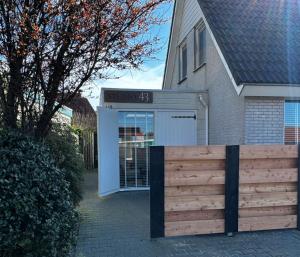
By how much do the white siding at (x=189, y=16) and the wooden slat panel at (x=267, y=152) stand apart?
19.2ft

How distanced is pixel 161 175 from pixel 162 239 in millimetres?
1045

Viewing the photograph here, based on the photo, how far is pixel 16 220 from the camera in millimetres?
2838

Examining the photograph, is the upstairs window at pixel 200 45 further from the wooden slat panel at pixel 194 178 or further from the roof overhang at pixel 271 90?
the wooden slat panel at pixel 194 178

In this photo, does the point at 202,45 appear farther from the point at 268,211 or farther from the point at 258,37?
the point at 268,211

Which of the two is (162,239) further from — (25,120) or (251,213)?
(25,120)

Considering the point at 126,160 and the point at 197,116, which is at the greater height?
the point at 197,116

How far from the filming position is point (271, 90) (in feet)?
22.7

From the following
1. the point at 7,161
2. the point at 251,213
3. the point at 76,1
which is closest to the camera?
the point at 7,161

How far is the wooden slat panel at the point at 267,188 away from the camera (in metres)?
5.43

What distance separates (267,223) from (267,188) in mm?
612

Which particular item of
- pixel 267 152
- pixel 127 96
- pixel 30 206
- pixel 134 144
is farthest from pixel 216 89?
pixel 30 206

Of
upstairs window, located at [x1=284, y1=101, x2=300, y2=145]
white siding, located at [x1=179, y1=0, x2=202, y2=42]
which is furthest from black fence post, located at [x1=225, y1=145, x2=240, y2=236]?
white siding, located at [x1=179, y1=0, x2=202, y2=42]

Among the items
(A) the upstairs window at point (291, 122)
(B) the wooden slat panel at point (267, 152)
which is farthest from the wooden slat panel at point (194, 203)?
(A) the upstairs window at point (291, 122)

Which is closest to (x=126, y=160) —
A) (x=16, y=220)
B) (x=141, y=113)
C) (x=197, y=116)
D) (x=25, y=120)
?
(x=141, y=113)
